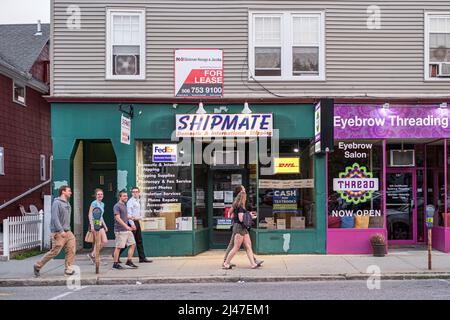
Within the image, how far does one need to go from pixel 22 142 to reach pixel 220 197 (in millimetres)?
11093

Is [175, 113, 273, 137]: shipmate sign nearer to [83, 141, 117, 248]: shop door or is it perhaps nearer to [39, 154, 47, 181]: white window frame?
[83, 141, 117, 248]: shop door

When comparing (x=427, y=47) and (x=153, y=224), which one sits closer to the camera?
(x=153, y=224)

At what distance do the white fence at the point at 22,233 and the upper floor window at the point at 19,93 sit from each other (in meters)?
8.35

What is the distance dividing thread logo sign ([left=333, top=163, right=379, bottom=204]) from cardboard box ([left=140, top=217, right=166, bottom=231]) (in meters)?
4.58

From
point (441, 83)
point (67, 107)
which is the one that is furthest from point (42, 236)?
point (441, 83)

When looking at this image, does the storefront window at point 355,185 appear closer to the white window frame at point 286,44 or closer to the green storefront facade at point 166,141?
the green storefront facade at point 166,141

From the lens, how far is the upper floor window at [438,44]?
15.3 meters

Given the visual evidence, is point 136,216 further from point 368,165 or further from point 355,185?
point 368,165

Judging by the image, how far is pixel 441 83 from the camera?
49.9ft

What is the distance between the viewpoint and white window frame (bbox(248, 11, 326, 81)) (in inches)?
595

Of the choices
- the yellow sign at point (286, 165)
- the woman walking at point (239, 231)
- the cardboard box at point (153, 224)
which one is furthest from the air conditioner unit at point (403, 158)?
the cardboard box at point (153, 224)

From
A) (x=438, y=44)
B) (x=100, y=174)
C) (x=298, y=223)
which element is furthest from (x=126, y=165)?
(x=438, y=44)

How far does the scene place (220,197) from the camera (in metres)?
16.2

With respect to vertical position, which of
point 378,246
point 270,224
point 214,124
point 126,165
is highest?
point 214,124
